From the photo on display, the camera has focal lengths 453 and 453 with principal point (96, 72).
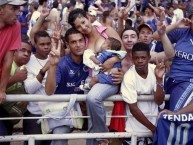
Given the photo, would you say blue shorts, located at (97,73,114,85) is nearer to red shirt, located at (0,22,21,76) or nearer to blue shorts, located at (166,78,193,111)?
blue shorts, located at (166,78,193,111)

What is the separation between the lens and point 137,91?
3982 mm

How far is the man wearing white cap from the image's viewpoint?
3.71m

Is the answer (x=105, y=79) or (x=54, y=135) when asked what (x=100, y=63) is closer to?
(x=105, y=79)

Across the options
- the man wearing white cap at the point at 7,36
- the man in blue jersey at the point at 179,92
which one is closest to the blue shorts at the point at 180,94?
the man in blue jersey at the point at 179,92

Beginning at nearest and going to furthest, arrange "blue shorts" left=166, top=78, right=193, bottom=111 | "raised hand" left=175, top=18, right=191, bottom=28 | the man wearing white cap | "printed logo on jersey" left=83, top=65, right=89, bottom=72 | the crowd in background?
the man wearing white cap → the crowd in background → "blue shorts" left=166, top=78, right=193, bottom=111 → "raised hand" left=175, top=18, right=191, bottom=28 → "printed logo on jersey" left=83, top=65, right=89, bottom=72

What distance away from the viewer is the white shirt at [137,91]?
3926 mm

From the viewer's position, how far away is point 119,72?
399 centimetres

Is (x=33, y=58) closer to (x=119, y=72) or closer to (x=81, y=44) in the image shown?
(x=81, y=44)

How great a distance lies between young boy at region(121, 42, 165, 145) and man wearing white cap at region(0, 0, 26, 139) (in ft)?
3.30

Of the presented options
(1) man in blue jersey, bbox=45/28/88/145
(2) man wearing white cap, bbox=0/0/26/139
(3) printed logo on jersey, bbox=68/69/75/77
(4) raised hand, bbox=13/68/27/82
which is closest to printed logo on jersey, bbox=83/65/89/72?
(1) man in blue jersey, bbox=45/28/88/145

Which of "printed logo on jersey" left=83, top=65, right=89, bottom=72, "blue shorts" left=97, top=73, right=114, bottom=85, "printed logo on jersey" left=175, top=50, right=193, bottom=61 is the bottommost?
"blue shorts" left=97, top=73, right=114, bottom=85

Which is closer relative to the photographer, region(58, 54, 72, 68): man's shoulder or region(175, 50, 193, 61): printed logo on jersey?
region(175, 50, 193, 61): printed logo on jersey

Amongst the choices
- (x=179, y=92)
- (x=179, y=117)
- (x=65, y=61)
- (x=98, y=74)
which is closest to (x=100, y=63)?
(x=98, y=74)

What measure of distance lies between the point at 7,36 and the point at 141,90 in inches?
49.1
